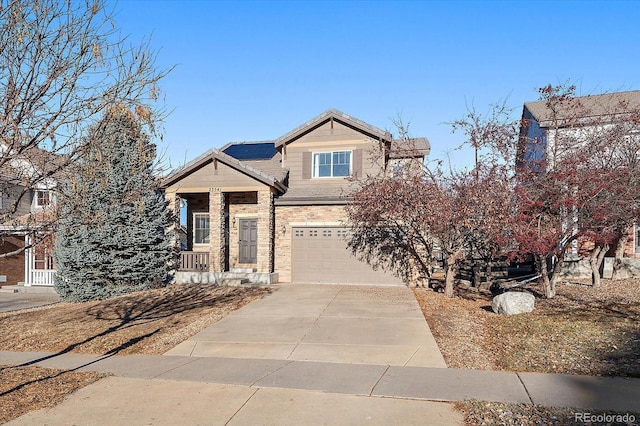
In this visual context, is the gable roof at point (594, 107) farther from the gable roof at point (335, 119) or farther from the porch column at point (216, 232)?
the porch column at point (216, 232)

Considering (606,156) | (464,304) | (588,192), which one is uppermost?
(606,156)

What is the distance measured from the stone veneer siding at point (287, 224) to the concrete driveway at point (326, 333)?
370cm

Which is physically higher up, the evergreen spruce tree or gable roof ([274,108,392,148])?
gable roof ([274,108,392,148])

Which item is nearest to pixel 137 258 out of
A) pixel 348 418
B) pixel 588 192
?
pixel 348 418

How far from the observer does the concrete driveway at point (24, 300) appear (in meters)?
15.3

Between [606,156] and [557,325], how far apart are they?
240 inches

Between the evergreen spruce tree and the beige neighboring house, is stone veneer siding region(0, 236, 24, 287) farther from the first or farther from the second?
the beige neighboring house

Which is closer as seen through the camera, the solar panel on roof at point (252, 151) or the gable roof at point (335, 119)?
the gable roof at point (335, 119)

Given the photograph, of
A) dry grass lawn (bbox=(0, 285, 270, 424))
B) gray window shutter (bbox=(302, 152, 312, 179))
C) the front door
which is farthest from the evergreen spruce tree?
gray window shutter (bbox=(302, 152, 312, 179))

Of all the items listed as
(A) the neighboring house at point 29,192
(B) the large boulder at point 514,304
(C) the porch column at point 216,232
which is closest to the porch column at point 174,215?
(C) the porch column at point 216,232

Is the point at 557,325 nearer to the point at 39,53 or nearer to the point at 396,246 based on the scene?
the point at 396,246

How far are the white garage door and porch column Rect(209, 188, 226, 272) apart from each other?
2723mm

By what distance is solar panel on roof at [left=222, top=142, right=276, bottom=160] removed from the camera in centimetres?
2034

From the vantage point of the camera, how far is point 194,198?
62.0 ft
